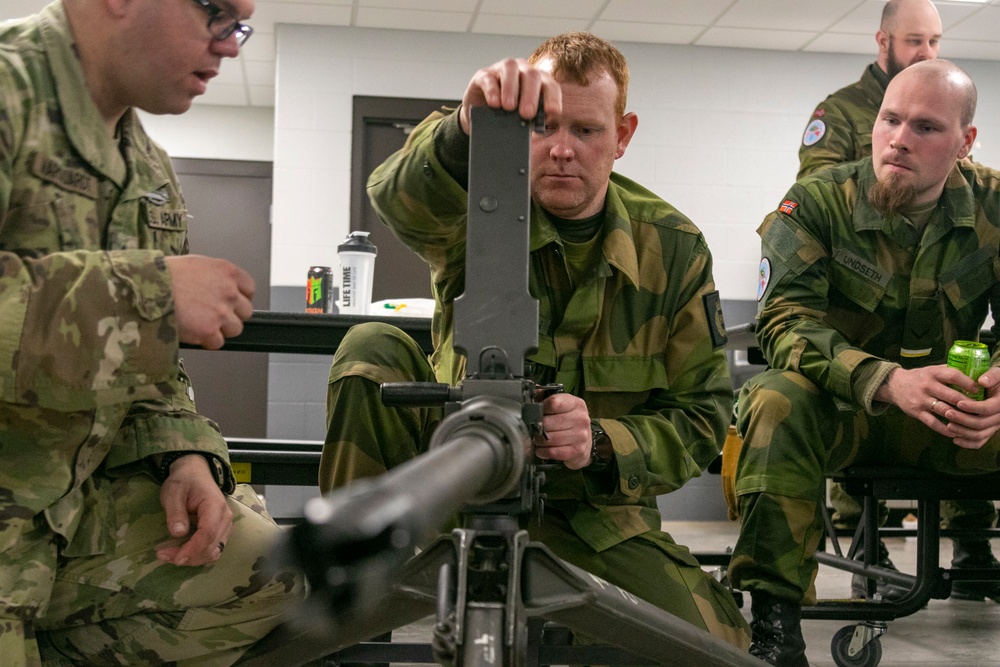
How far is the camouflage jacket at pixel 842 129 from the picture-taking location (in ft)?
10.7

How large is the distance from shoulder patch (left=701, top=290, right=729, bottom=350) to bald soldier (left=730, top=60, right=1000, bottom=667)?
34 cm

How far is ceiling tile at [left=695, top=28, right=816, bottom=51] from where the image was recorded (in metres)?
5.45

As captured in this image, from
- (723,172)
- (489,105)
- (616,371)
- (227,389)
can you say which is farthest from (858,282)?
(227,389)

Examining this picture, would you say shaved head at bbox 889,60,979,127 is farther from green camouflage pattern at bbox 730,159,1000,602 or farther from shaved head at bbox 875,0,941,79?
shaved head at bbox 875,0,941,79

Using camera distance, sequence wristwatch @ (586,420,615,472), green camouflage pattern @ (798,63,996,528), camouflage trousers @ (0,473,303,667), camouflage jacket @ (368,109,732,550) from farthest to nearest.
A: green camouflage pattern @ (798,63,996,528) → camouflage jacket @ (368,109,732,550) → wristwatch @ (586,420,615,472) → camouflage trousers @ (0,473,303,667)

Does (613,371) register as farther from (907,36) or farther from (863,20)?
(863,20)

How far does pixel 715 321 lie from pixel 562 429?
2.06 ft

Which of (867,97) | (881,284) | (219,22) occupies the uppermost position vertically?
(867,97)

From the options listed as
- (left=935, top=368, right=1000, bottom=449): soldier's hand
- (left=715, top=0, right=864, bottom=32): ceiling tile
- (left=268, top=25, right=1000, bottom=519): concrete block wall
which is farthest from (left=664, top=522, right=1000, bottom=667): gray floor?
(left=715, top=0, right=864, bottom=32): ceiling tile

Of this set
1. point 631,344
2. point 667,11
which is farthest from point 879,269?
point 667,11

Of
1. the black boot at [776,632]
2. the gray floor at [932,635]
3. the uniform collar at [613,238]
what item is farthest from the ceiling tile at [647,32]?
the black boot at [776,632]

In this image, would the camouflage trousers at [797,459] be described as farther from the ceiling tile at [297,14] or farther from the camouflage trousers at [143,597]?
the ceiling tile at [297,14]

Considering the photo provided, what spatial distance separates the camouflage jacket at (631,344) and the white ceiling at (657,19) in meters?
3.72

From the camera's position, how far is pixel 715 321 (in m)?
1.60
